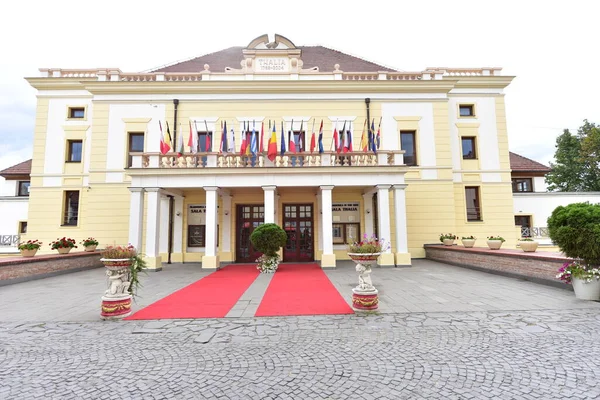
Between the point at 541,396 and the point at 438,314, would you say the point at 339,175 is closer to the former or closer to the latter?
the point at 438,314

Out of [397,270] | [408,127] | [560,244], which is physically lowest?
[397,270]

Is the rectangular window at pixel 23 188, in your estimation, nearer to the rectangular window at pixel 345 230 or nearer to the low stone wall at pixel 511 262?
the rectangular window at pixel 345 230

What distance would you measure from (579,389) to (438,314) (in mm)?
2708

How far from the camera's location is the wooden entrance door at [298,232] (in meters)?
15.4

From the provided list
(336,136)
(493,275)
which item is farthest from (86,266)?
(493,275)

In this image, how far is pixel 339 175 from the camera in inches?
507

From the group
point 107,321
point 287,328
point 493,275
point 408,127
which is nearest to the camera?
point 287,328

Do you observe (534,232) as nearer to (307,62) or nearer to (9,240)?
(307,62)

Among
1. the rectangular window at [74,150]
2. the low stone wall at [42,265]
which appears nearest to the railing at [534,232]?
the low stone wall at [42,265]

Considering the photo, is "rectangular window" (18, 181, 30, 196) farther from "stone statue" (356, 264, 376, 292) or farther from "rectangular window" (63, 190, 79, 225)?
"stone statue" (356, 264, 376, 292)

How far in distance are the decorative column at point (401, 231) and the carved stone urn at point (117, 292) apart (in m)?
10.4

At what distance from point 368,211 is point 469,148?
7.34 meters

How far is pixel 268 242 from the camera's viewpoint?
11562mm

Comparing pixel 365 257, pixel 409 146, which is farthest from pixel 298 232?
pixel 365 257
